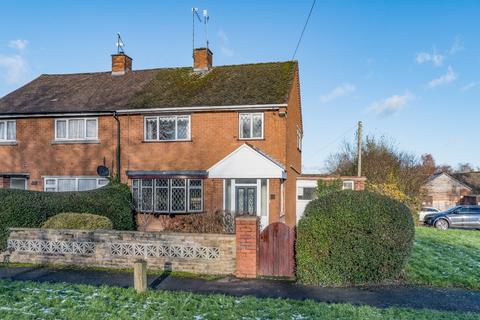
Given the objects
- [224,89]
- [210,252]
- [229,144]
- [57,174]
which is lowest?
[210,252]

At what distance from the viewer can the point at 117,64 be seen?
898 inches

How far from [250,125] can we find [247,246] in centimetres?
907

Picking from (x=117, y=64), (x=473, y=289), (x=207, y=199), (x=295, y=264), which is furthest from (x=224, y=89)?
(x=473, y=289)

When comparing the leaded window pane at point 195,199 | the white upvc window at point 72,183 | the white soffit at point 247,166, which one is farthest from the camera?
the white upvc window at point 72,183

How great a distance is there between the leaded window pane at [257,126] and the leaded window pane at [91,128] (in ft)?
24.3

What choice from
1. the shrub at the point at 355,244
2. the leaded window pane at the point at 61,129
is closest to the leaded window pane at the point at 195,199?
the leaded window pane at the point at 61,129

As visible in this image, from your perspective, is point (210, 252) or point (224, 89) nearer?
point (210, 252)

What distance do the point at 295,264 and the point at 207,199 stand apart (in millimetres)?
8843

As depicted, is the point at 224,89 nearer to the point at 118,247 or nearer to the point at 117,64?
the point at 117,64

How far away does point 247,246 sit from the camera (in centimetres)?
920

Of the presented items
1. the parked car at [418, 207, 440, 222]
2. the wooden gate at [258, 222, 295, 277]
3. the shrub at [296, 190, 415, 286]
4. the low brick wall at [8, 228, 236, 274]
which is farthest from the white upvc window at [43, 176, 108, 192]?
the parked car at [418, 207, 440, 222]

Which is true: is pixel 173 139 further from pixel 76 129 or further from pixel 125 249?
pixel 125 249

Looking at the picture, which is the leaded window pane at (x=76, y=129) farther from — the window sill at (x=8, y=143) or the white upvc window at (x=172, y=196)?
the white upvc window at (x=172, y=196)

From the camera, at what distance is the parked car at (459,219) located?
2603 cm
